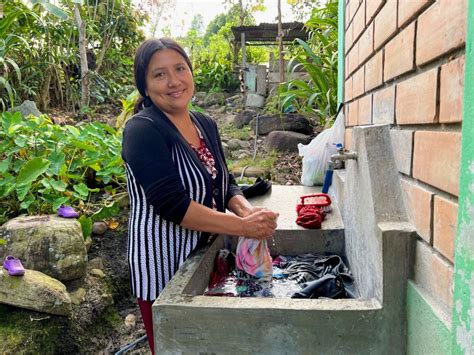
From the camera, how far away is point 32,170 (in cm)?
308

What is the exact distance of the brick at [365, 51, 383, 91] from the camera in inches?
67.0

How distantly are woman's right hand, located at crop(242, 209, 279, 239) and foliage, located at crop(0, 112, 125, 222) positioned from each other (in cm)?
192

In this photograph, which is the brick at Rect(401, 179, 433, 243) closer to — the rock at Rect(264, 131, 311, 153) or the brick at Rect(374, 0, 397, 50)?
the brick at Rect(374, 0, 397, 50)

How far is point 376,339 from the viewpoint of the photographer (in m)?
1.26

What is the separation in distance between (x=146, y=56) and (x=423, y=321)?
1460 mm

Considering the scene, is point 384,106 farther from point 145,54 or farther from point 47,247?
point 47,247

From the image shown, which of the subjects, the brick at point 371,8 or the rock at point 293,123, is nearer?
the brick at point 371,8

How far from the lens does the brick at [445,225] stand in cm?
93

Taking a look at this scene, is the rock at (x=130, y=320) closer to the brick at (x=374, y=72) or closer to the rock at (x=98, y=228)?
the rock at (x=98, y=228)

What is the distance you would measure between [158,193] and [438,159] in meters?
0.99

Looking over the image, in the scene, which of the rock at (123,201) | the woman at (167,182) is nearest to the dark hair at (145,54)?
the woman at (167,182)

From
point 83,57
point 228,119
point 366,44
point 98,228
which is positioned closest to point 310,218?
point 366,44

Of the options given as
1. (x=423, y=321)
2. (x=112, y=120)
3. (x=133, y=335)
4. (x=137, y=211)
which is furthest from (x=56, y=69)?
(x=423, y=321)

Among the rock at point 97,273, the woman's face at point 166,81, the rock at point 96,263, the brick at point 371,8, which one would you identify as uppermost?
the brick at point 371,8
